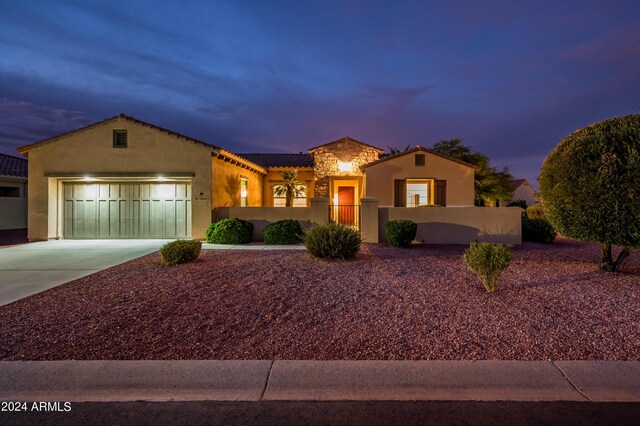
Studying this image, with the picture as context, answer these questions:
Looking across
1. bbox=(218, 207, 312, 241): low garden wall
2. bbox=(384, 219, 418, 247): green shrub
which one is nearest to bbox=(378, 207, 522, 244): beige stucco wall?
bbox=(384, 219, 418, 247): green shrub

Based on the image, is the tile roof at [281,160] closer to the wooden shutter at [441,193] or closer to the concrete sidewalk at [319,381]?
the wooden shutter at [441,193]

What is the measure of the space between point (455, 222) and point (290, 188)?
10.5 meters

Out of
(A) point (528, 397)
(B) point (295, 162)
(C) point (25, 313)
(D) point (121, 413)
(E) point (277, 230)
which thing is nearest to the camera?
(D) point (121, 413)

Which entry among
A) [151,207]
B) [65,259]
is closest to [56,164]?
[151,207]

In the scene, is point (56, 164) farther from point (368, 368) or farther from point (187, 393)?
point (368, 368)

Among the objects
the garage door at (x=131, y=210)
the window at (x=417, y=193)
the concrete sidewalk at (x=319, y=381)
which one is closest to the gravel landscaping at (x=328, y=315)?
the concrete sidewalk at (x=319, y=381)

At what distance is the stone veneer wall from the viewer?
20953 millimetres

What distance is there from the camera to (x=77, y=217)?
14.7m

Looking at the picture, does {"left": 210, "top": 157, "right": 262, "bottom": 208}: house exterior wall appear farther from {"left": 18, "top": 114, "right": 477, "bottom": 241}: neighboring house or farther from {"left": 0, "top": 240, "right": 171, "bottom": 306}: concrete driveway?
{"left": 0, "top": 240, "right": 171, "bottom": 306}: concrete driveway

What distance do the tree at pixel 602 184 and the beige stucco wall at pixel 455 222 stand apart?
18.2ft

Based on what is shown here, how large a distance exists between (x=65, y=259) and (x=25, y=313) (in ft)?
18.0

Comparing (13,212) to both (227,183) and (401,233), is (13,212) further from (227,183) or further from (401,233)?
(401,233)

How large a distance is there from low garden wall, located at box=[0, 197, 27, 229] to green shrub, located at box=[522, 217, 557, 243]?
26.6m

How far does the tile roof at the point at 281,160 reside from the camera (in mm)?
22422
